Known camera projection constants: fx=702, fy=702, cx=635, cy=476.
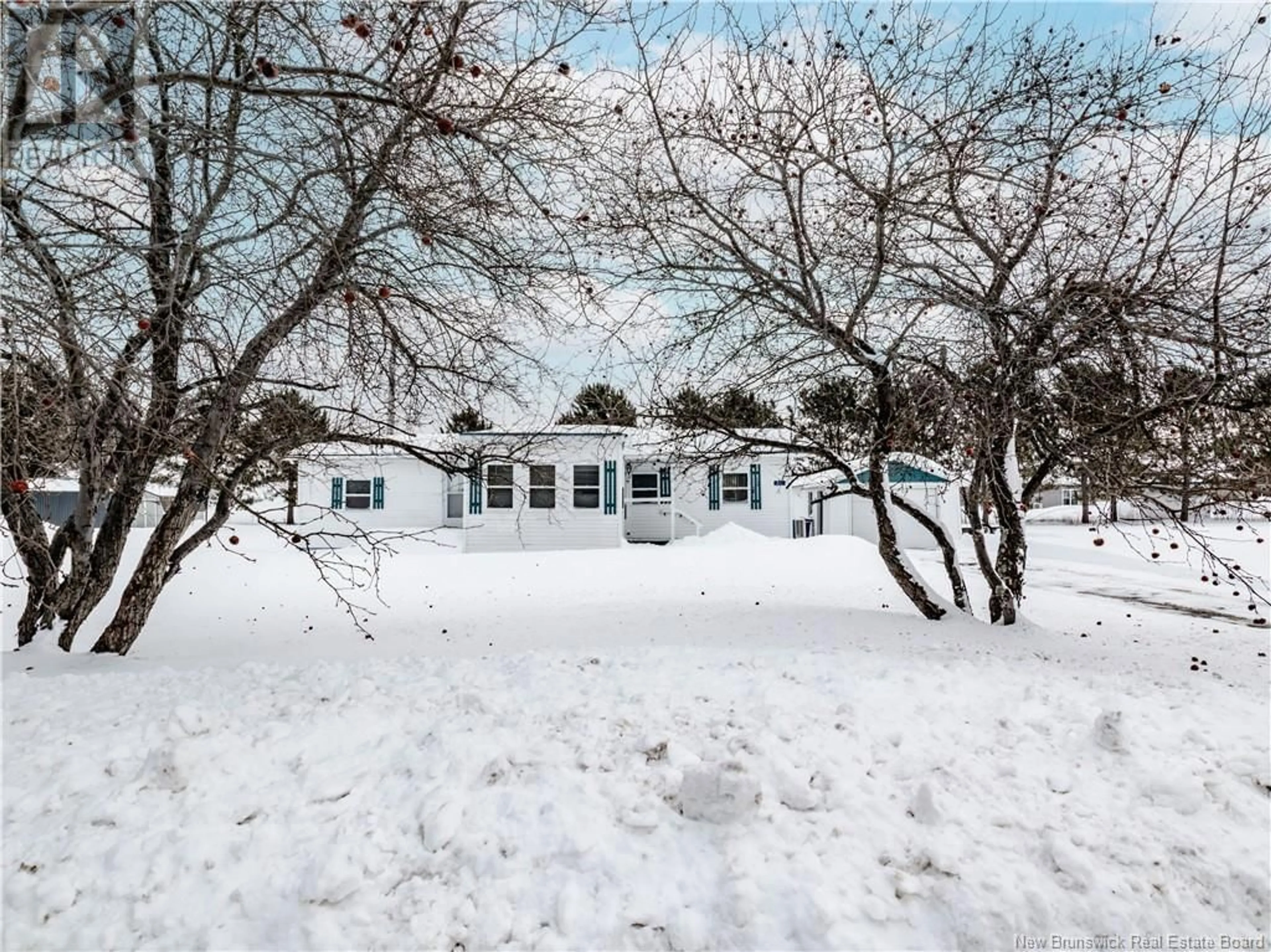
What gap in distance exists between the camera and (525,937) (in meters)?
2.24

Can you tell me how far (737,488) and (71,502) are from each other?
19623 millimetres

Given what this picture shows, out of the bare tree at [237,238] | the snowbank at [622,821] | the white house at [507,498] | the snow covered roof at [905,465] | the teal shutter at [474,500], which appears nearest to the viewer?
the snowbank at [622,821]

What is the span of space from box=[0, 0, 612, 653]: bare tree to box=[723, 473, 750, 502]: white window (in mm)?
13013

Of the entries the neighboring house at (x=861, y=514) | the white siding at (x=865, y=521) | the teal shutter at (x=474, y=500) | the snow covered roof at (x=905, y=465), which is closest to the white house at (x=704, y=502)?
the neighboring house at (x=861, y=514)

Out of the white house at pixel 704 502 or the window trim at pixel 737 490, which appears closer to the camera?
the white house at pixel 704 502

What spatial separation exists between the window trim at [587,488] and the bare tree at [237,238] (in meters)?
9.95

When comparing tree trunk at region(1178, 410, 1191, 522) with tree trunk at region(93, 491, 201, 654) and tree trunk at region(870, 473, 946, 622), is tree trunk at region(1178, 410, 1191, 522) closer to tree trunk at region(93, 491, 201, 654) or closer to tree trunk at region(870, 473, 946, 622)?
tree trunk at region(870, 473, 946, 622)

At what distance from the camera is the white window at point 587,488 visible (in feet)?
52.2

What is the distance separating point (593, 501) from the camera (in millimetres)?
16000

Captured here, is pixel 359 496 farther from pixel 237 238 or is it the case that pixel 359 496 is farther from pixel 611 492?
pixel 237 238

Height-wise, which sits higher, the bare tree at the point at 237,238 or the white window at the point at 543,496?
the bare tree at the point at 237,238

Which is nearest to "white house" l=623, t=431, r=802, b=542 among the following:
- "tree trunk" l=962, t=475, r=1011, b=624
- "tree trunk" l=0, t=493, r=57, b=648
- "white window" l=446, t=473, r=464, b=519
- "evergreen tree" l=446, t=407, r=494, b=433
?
"white window" l=446, t=473, r=464, b=519

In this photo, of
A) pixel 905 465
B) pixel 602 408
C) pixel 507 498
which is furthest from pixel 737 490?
pixel 602 408

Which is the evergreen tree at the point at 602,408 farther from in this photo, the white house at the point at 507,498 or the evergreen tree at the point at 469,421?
the white house at the point at 507,498
